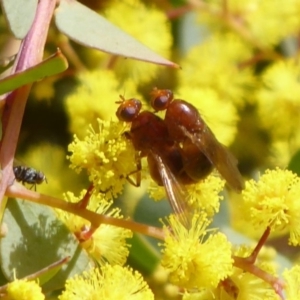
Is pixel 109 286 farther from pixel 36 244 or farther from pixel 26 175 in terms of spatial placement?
pixel 26 175

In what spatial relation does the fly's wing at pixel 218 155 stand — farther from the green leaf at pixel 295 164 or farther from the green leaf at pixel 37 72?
the green leaf at pixel 37 72

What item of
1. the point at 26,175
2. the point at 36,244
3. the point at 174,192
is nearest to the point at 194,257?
the point at 174,192

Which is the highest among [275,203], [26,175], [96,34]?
[96,34]

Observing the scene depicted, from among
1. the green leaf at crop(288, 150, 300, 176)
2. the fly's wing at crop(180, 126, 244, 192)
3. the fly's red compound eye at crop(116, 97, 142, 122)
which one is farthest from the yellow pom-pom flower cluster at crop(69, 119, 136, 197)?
the green leaf at crop(288, 150, 300, 176)

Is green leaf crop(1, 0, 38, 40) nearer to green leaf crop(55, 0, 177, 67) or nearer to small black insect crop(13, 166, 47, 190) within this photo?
green leaf crop(55, 0, 177, 67)

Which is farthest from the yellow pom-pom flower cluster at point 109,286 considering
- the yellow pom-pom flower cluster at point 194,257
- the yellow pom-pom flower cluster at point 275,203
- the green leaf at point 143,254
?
the green leaf at point 143,254

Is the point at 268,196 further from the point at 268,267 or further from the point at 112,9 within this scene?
the point at 112,9
